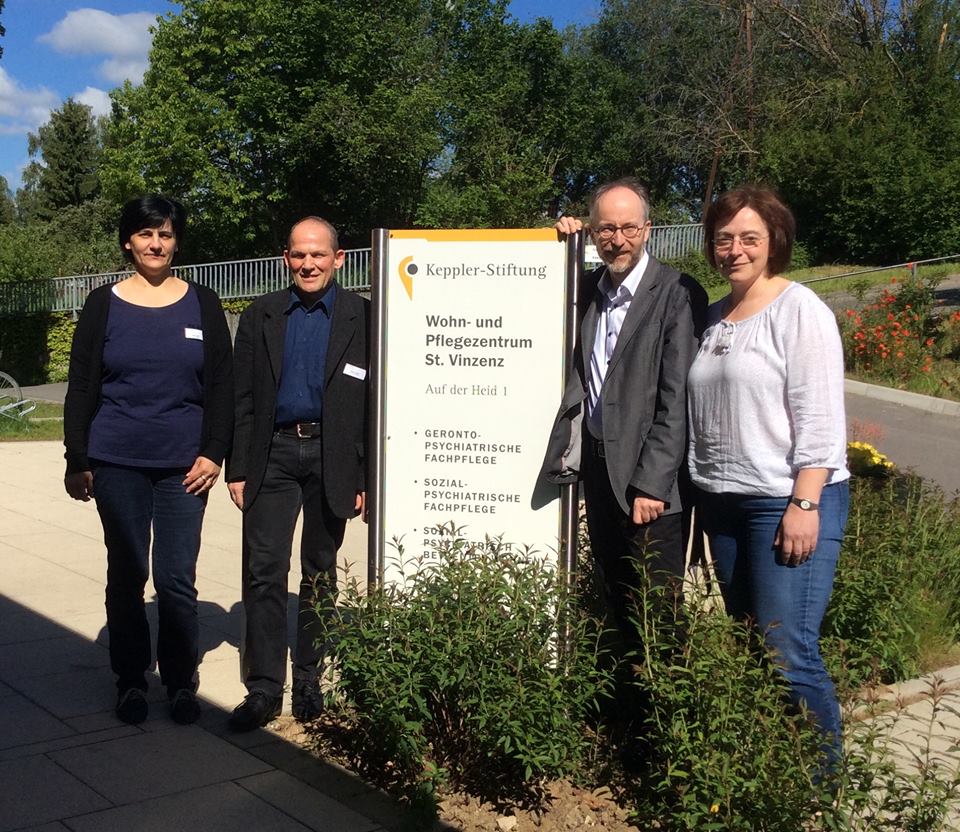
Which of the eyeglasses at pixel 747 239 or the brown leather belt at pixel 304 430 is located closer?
the eyeglasses at pixel 747 239

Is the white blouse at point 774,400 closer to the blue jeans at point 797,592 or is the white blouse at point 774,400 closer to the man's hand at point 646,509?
the blue jeans at point 797,592

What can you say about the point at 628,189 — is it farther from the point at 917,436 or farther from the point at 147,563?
the point at 917,436

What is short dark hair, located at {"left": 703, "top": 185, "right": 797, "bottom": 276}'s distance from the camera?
338cm

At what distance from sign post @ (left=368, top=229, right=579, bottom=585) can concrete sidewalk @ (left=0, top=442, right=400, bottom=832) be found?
0.84m

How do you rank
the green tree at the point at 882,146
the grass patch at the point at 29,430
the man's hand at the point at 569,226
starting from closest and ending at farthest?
the man's hand at the point at 569,226 → the grass patch at the point at 29,430 → the green tree at the point at 882,146

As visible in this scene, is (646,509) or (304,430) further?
(304,430)

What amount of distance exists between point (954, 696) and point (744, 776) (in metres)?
2.23

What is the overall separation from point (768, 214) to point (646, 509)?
103cm

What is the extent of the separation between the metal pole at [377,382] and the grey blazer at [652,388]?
1009 millimetres

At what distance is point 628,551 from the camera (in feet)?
12.5

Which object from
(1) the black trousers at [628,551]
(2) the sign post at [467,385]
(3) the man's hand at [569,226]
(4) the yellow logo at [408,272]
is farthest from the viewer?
(4) the yellow logo at [408,272]

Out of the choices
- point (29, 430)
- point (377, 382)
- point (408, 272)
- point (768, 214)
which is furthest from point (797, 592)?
point (29, 430)

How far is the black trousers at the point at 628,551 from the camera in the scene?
140 inches

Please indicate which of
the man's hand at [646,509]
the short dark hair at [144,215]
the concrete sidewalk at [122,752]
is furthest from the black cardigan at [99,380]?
the man's hand at [646,509]
